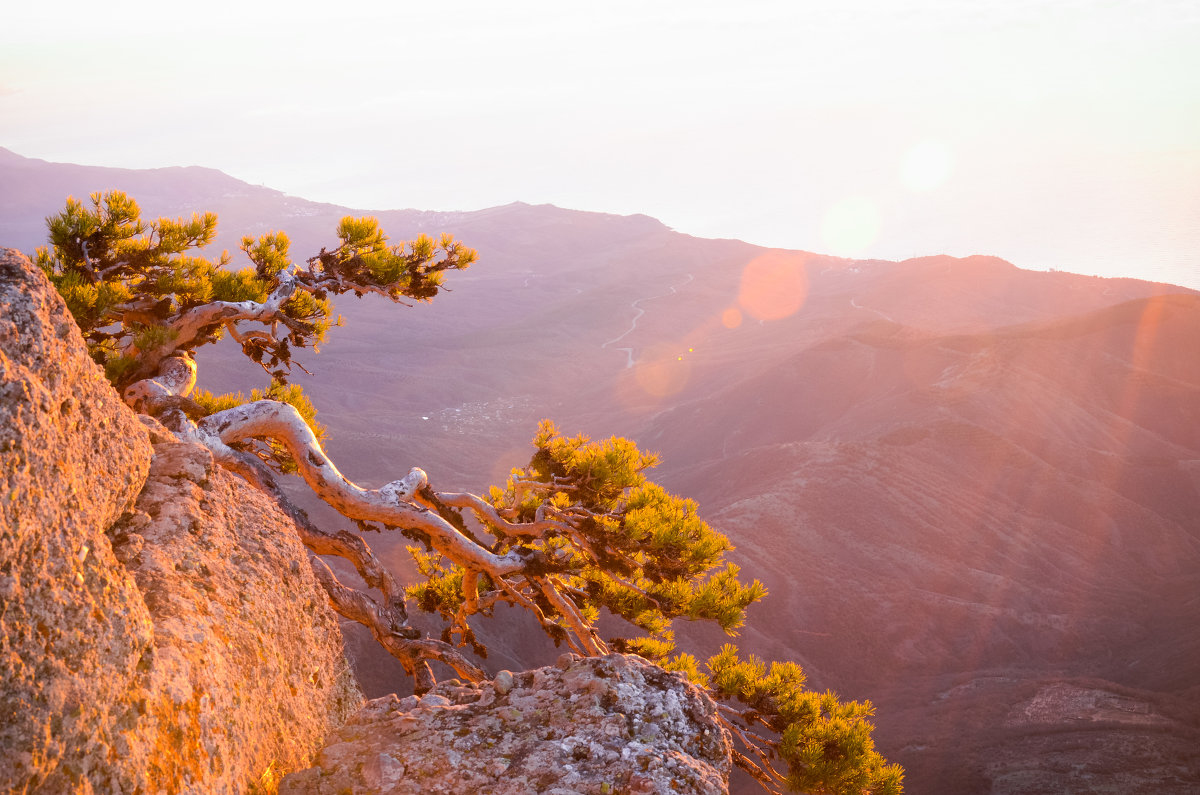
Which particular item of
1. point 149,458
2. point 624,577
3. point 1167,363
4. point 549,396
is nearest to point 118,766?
point 149,458

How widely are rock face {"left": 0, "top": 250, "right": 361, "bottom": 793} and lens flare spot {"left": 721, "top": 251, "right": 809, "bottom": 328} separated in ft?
327

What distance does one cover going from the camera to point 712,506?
139 ft

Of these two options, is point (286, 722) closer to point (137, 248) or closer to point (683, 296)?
point (137, 248)

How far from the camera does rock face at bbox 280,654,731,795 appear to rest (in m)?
4.20

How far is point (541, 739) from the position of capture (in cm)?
459

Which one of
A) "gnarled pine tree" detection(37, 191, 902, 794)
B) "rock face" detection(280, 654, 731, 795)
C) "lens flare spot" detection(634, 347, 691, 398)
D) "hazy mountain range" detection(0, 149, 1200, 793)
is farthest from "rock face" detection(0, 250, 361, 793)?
"lens flare spot" detection(634, 347, 691, 398)

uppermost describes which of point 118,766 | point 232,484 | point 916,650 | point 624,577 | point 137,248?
point 137,248

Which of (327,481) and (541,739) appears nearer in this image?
(541,739)

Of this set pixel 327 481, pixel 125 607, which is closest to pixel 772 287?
pixel 327 481

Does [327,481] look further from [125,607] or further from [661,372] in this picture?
[661,372]

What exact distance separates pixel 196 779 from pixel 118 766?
0.50 meters

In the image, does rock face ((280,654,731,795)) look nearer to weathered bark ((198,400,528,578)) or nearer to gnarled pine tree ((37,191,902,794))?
gnarled pine tree ((37,191,902,794))

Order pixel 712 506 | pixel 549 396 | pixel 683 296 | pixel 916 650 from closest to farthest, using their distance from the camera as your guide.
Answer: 1. pixel 916 650
2. pixel 712 506
3. pixel 549 396
4. pixel 683 296

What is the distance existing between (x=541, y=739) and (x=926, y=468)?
137 ft
